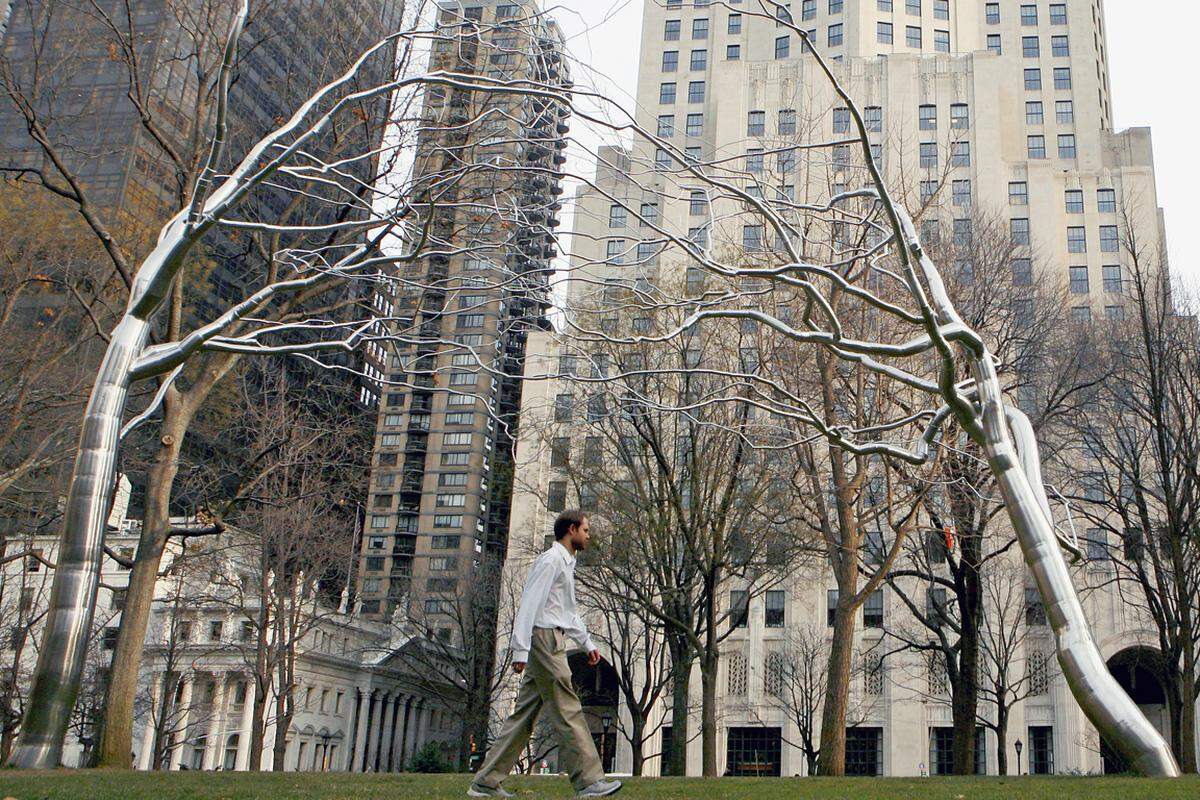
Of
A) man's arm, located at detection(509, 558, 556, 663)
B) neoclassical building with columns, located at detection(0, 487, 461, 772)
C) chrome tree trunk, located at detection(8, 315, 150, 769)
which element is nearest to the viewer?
chrome tree trunk, located at detection(8, 315, 150, 769)

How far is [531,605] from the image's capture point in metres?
7.69

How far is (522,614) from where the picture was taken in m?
7.67

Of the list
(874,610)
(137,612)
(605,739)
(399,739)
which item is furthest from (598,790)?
(399,739)

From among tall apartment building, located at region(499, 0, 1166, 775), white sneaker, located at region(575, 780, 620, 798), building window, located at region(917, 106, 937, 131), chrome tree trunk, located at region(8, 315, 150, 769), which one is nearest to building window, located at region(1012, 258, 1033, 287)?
tall apartment building, located at region(499, 0, 1166, 775)

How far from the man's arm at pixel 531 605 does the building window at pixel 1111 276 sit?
70966 millimetres

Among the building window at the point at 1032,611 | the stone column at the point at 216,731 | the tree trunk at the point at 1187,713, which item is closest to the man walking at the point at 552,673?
the tree trunk at the point at 1187,713

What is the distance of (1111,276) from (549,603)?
74.0 m

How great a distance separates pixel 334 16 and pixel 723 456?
45.1ft

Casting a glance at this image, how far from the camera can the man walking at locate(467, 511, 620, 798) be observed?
7676 millimetres

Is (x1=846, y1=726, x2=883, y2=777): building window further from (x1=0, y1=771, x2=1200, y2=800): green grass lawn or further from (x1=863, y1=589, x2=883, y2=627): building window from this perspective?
(x1=0, y1=771, x2=1200, y2=800): green grass lawn

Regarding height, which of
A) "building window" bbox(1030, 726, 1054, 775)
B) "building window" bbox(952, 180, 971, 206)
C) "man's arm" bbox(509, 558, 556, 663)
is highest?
"building window" bbox(952, 180, 971, 206)

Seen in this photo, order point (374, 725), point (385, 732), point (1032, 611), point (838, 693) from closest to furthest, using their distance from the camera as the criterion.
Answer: point (838, 693) → point (1032, 611) → point (374, 725) → point (385, 732)

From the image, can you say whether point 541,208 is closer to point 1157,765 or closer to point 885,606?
point 1157,765

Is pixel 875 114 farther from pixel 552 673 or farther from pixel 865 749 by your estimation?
pixel 552 673
